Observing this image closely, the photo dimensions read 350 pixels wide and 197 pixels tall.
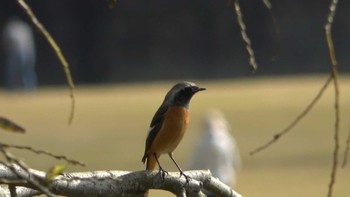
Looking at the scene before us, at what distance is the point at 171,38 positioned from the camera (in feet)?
119

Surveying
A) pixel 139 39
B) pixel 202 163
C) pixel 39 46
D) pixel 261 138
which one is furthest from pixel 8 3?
pixel 202 163

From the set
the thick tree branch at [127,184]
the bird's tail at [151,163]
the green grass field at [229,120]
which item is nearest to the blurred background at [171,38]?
the green grass field at [229,120]

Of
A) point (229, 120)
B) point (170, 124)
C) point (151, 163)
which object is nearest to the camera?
point (151, 163)

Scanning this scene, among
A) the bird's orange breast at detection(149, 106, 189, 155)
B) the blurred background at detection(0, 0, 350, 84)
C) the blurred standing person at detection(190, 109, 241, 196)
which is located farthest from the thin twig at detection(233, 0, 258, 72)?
the blurred background at detection(0, 0, 350, 84)

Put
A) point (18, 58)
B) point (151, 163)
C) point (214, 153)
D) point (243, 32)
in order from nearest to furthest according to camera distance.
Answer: point (243, 32)
point (151, 163)
point (214, 153)
point (18, 58)

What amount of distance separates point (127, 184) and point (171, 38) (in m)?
32.6

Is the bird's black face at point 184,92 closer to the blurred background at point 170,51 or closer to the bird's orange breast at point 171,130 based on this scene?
the bird's orange breast at point 171,130

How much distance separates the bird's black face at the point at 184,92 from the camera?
5883mm

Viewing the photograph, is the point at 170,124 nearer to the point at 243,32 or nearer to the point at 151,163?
the point at 151,163

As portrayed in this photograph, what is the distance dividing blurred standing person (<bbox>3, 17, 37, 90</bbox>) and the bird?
90.8ft

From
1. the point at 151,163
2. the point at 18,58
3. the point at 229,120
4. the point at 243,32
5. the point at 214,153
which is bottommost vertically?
the point at 229,120

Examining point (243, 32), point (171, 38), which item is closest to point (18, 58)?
point (171, 38)

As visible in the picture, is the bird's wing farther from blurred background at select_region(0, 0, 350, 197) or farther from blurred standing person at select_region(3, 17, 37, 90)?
blurred standing person at select_region(3, 17, 37, 90)

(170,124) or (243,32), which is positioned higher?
(243,32)
